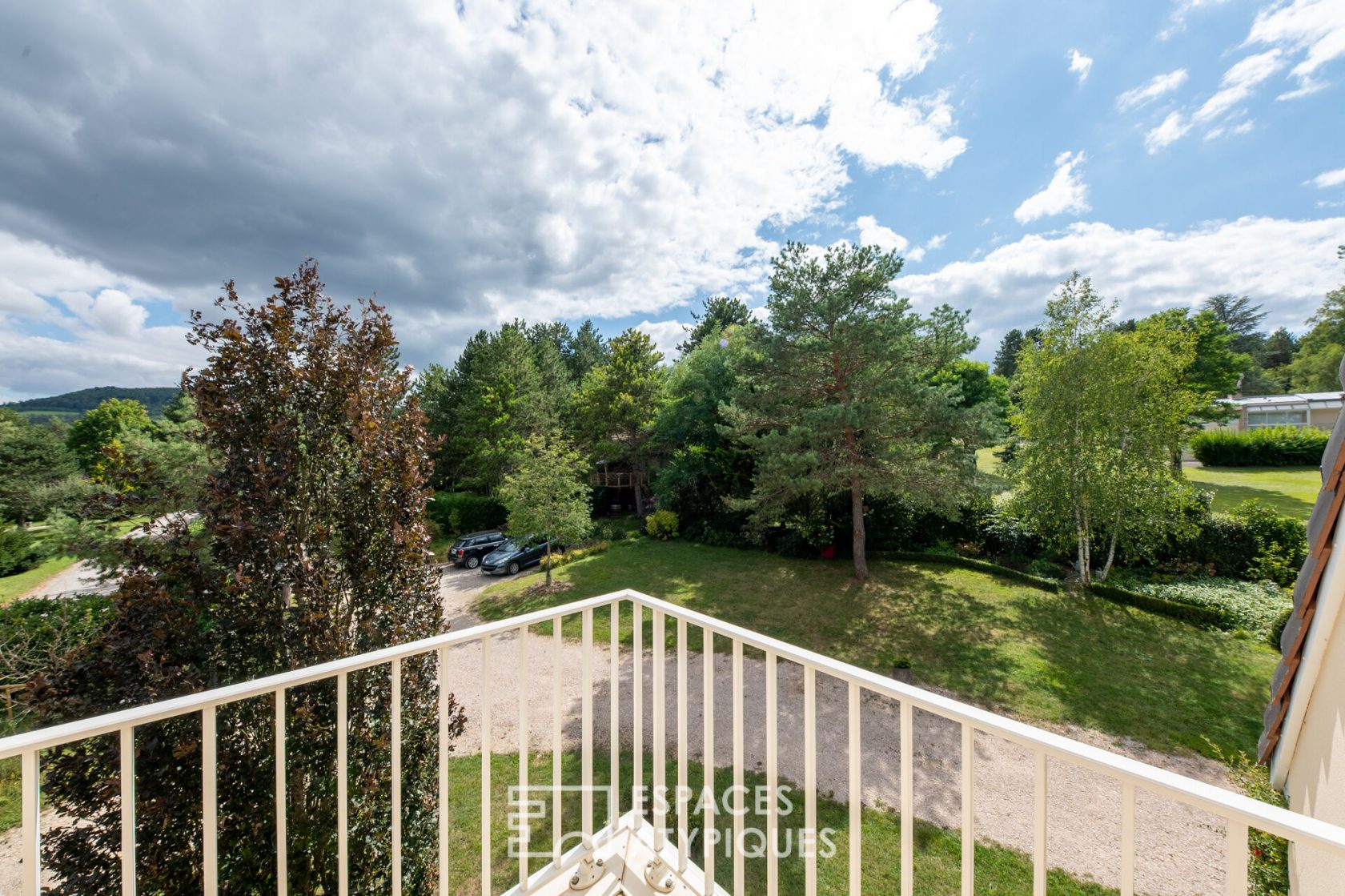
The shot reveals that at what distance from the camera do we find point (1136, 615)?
24.1 ft

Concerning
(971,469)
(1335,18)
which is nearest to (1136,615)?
(971,469)

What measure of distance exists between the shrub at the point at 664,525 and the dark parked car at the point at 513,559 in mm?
3173

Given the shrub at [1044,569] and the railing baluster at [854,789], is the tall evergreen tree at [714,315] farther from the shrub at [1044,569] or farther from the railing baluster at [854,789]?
the railing baluster at [854,789]

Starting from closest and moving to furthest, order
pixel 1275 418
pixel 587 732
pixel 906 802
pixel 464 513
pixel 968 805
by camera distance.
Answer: pixel 968 805 < pixel 906 802 < pixel 587 732 < pixel 464 513 < pixel 1275 418

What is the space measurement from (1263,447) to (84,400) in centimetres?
7783

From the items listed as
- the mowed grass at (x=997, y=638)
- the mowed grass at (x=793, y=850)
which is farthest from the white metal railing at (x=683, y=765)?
the mowed grass at (x=997, y=638)

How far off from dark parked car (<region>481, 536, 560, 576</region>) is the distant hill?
3853cm

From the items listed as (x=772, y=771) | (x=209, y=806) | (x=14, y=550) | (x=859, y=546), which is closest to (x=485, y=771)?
(x=209, y=806)

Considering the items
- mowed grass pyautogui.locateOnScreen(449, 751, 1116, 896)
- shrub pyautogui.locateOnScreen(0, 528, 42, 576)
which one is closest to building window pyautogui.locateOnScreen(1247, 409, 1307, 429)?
mowed grass pyautogui.locateOnScreen(449, 751, 1116, 896)

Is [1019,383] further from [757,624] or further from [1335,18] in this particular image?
[757,624]

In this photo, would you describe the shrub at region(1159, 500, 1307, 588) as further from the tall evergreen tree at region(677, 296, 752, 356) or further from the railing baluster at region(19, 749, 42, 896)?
the tall evergreen tree at region(677, 296, 752, 356)

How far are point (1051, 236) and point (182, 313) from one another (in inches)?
487

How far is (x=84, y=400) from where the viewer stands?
4222cm

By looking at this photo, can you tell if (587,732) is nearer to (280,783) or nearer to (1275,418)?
(280,783)
